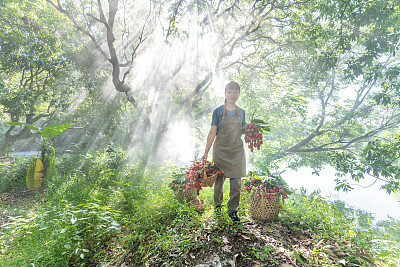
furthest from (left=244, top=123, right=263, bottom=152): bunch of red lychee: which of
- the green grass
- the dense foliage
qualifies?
the green grass

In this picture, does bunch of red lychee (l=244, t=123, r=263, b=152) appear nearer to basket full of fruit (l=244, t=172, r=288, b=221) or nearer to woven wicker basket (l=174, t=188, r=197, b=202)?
basket full of fruit (l=244, t=172, r=288, b=221)

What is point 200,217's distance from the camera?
2.89m

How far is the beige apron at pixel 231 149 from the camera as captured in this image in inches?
116

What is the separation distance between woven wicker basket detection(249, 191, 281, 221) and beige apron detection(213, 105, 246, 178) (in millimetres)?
456

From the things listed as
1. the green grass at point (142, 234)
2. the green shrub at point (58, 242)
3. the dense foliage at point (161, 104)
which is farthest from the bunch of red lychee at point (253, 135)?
the green shrub at point (58, 242)

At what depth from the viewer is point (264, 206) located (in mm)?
2973

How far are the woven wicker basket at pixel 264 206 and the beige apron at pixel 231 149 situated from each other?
46 cm

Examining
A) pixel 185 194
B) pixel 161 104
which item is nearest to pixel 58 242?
pixel 185 194

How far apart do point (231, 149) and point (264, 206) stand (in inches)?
44.9

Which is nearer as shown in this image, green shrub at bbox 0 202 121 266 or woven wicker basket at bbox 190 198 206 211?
green shrub at bbox 0 202 121 266

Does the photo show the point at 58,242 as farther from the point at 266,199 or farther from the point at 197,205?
the point at 266,199

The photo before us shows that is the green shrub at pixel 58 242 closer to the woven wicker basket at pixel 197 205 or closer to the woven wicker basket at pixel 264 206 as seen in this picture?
the woven wicker basket at pixel 197 205

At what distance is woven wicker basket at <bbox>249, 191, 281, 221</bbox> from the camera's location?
9.70 ft

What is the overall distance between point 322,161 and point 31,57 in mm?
16580
